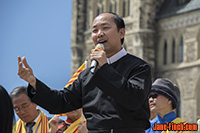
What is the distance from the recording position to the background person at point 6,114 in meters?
3.05

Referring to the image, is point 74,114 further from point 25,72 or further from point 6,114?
point 6,114

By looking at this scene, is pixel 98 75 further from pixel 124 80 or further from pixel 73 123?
pixel 73 123

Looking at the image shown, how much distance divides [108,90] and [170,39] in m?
24.3

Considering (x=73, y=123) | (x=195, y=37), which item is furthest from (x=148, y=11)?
(x=73, y=123)

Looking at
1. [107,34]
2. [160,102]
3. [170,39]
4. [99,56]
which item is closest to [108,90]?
[99,56]

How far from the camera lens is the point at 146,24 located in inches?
1115

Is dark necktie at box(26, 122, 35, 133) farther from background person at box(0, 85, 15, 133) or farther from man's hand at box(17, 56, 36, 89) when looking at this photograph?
background person at box(0, 85, 15, 133)

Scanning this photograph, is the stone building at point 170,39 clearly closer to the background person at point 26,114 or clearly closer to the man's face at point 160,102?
the background person at point 26,114

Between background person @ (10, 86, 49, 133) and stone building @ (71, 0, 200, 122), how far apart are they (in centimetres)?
2033

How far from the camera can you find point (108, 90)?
144 inches

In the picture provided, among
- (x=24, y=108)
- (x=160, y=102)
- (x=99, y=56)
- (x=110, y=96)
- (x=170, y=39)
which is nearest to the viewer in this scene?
(x=99, y=56)

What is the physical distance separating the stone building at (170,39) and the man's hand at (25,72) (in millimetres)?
22237

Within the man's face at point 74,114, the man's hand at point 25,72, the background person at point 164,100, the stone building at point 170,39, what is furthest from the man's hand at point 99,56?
the stone building at point 170,39

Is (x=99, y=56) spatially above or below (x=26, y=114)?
above
